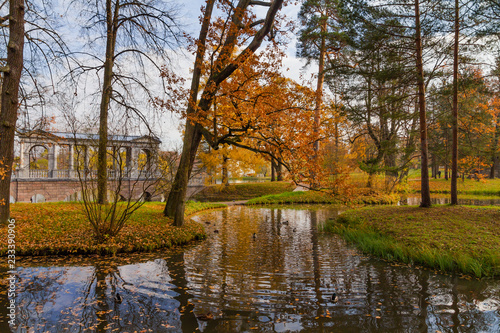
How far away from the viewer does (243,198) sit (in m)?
24.4

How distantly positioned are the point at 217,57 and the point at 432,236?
683 centimetres

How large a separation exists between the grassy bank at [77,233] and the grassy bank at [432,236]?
4566 mm

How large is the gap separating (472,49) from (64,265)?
12.8 m

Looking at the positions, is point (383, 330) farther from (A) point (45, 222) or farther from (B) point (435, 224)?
(A) point (45, 222)

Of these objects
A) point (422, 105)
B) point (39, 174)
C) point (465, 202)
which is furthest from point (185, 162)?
point (39, 174)

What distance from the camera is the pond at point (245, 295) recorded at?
137 inches

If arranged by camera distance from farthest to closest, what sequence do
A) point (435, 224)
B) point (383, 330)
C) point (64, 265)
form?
point (435, 224)
point (64, 265)
point (383, 330)

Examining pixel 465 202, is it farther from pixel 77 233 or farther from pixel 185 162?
pixel 77 233

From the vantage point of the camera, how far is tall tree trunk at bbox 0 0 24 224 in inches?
296

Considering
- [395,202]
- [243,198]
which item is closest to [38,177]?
[243,198]

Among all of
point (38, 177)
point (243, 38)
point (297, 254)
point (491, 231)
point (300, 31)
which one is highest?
point (300, 31)

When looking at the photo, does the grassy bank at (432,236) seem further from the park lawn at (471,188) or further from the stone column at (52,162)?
the stone column at (52,162)

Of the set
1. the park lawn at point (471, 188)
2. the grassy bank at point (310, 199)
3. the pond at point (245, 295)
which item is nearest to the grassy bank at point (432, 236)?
the pond at point (245, 295)

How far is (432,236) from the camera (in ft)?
22.5
